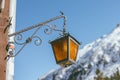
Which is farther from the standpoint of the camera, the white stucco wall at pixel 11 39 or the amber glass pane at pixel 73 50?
the amber glass pane at pixel 73 50

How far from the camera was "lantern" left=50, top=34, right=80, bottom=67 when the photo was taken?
7246 millimetres

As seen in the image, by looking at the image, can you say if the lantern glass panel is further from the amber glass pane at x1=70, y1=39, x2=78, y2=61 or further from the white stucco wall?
the white stucco wall

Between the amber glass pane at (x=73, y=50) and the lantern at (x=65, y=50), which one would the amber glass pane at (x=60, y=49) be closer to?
the lantern at (x=65, y=50)

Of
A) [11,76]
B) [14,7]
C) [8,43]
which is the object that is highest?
[14,7]

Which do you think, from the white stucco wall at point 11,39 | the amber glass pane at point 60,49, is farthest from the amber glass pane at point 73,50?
the white stucco wall at point 11,39

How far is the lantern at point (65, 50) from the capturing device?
7246 millimetres

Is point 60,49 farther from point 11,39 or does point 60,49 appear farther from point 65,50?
point 11,39

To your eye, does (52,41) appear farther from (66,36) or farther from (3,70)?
(3,70)

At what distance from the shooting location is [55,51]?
24.3 ft

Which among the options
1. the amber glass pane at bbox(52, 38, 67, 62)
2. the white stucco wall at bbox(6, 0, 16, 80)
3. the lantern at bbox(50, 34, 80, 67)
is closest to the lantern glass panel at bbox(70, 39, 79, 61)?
the lantern at bbox(50, 34, 80, 67)

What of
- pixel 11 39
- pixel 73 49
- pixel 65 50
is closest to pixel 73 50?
pixel 73 49

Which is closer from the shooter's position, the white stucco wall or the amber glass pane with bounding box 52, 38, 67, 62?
the white stucco wall

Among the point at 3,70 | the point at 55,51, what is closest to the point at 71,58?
the point at 55,51

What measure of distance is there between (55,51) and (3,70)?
1.03 meters
